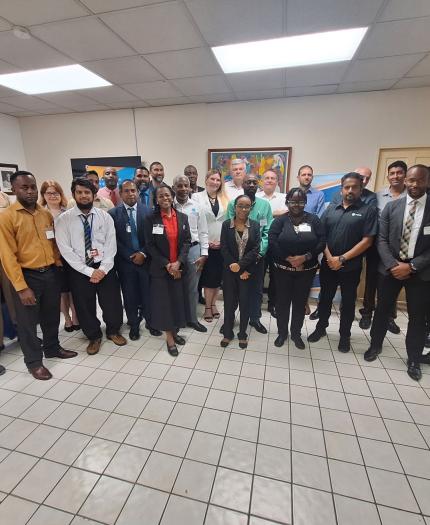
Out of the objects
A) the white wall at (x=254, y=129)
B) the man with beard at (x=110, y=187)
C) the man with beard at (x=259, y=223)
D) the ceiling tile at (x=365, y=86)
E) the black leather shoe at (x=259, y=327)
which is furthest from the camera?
the white wall at (x=254, y=129)

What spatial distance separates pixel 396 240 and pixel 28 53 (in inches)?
180

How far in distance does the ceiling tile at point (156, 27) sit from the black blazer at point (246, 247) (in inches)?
76.1

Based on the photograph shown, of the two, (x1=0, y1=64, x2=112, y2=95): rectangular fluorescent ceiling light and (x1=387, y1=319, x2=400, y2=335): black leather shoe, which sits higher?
(x1=0, y1=64, x2=112, y2=95): rectangular fluorescent ceiling light

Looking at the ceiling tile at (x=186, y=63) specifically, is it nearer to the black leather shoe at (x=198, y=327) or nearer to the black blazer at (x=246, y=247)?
the black blazer at (x=246, y=247)

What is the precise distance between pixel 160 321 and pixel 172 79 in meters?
3.45

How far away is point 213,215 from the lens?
3391 millimetres

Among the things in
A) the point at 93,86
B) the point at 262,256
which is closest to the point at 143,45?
the point at 93,86

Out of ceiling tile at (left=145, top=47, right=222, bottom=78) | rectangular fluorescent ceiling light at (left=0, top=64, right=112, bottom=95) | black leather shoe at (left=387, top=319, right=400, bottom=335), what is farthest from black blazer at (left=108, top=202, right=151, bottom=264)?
black leather shoe at (left=387, top=319, right=400, bottom=335)

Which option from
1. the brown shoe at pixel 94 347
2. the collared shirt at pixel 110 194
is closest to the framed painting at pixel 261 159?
the collared shirt at pixel 110 194

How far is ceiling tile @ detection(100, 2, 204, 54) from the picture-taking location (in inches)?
93.5

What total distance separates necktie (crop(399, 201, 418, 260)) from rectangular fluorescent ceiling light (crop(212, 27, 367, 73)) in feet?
6.23

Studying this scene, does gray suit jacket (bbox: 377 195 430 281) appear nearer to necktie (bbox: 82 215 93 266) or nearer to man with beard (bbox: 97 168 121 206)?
necktie (bbox: 82 215 93 266)

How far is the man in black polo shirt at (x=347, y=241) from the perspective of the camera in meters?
2.61

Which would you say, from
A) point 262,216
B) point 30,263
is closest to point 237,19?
point 262,216
